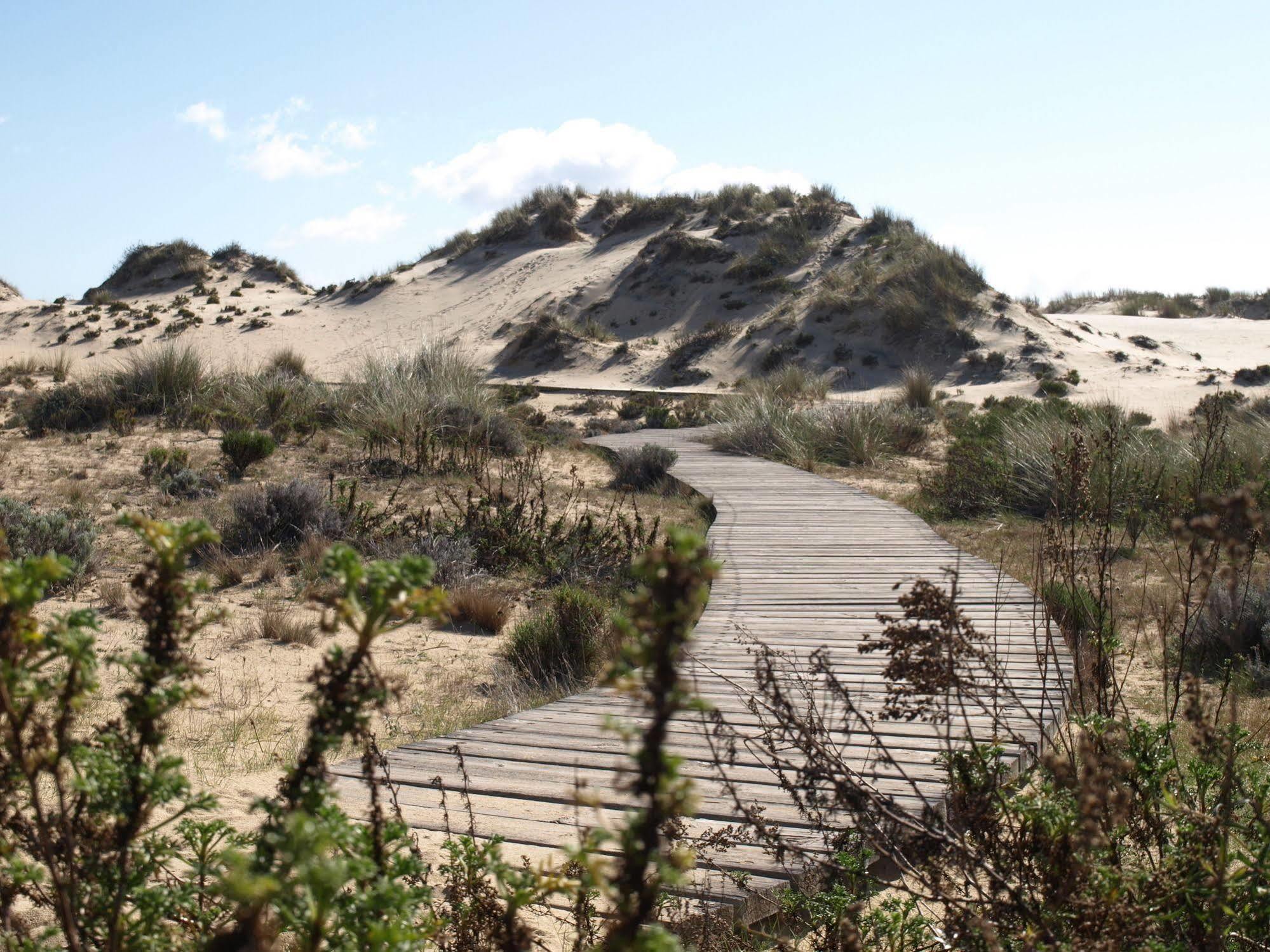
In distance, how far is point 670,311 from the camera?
32.2 meters

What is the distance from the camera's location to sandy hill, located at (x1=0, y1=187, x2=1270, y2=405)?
86.1 ft

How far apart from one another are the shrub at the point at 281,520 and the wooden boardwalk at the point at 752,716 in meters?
3.20

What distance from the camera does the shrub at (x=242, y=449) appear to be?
420 inches

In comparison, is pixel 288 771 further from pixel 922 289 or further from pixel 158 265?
pixel 158 265

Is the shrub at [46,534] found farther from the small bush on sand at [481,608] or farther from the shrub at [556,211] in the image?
the shrub at [556,211]

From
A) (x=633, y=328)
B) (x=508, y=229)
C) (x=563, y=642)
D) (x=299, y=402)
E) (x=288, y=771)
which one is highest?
(x=508, y=229)

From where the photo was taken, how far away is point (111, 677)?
5.22 m

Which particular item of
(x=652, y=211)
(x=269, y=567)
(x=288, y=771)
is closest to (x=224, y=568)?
(x=269, y=567)

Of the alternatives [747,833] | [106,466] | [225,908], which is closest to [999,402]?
[106,466]

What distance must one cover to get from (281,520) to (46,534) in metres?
1.74

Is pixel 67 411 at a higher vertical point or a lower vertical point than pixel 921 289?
lower

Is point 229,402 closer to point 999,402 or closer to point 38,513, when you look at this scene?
point 38,513

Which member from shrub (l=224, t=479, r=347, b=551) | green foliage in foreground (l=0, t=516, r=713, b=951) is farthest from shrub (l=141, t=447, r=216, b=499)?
green foliage in foreground (l=0, t=516, r=713, b=951)

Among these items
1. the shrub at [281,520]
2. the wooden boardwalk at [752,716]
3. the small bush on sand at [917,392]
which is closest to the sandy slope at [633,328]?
the small bush on sand at [917,392]
